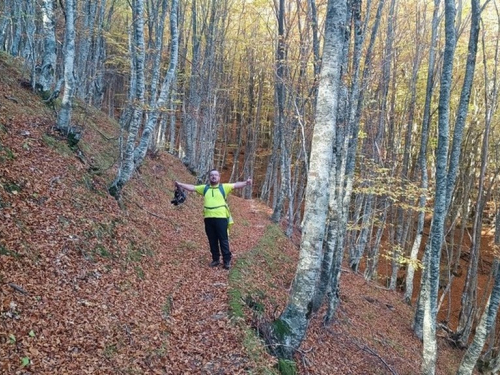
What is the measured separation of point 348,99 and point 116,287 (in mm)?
6879

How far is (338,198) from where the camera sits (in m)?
8.37

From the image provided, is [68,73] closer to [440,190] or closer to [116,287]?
[116,287]

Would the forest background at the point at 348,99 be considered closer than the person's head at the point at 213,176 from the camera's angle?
No

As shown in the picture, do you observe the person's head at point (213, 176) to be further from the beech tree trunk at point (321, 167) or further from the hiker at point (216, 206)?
the beech tree trunk at point (321, 167)

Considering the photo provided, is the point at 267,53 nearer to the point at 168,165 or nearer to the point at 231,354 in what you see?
the point at 168,165

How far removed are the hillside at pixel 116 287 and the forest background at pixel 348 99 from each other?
856 mm

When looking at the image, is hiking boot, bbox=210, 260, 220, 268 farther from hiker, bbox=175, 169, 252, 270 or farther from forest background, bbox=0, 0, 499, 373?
forest background, bbox=0, 0, 499, 373

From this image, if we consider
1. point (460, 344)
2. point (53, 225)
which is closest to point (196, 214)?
point (53, 225)

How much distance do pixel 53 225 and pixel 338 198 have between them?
5760mm

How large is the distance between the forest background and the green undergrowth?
0.68 meters

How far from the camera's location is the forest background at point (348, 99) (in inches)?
324

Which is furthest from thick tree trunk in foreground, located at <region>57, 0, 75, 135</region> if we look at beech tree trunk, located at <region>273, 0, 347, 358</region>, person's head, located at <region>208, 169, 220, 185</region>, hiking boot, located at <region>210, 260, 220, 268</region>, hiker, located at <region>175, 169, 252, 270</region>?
beech tree trunk, located at <region>273, 0, 347, 358</region>

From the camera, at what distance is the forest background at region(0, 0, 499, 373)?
27.0 ft

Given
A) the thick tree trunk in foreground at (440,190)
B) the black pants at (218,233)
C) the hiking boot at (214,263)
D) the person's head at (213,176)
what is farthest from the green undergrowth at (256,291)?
the thick tree trunk in foreground at (440,190)
